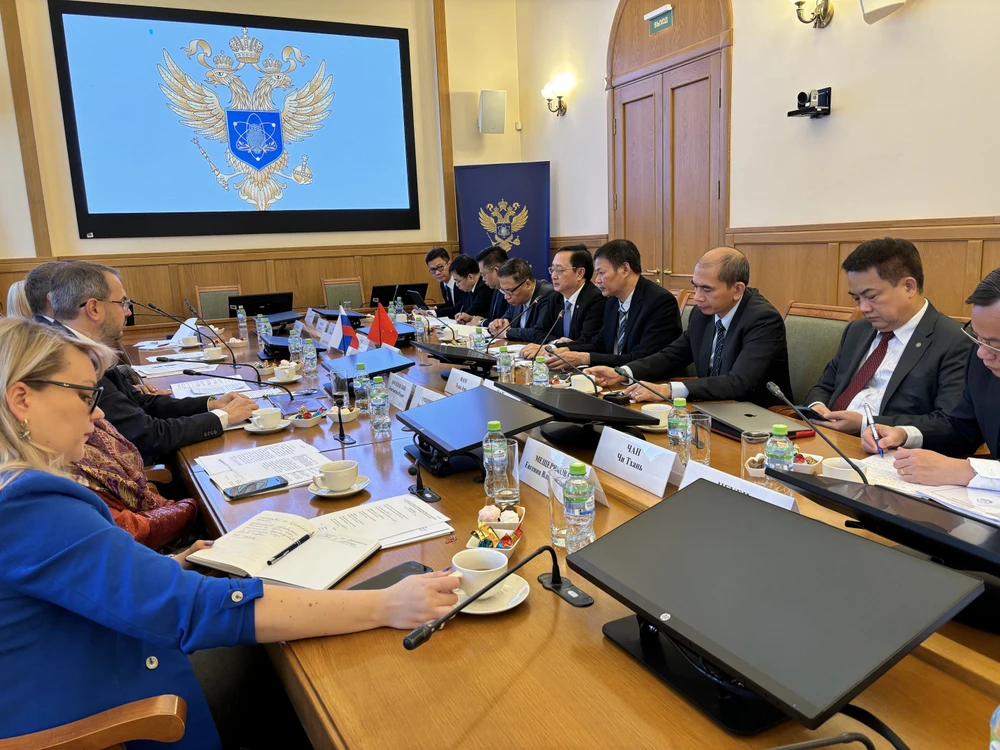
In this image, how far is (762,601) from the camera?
771 millimetres

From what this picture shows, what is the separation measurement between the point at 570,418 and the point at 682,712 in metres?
0.85

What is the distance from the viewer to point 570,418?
1601 mm

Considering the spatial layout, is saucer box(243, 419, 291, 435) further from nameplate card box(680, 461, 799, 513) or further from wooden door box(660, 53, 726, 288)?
wooden door box(660, 53, 726, 288)

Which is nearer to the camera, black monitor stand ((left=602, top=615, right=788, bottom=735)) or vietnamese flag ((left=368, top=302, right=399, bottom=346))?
black monitor stand ((left=602, top=615, right=788, bottom=735))

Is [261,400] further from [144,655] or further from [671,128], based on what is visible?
[671,128]

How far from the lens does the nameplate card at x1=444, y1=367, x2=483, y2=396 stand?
2186 mm

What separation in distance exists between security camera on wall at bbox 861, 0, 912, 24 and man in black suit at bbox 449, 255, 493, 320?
2.95 meters

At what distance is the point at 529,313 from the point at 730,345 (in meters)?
1.91

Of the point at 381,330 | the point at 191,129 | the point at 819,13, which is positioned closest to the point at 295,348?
the point at 381,330

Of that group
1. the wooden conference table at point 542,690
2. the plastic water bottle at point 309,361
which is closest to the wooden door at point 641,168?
the plastic water bottle at point 309,361

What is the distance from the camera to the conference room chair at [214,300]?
246 inches

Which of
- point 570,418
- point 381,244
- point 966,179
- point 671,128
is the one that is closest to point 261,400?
point 570,418

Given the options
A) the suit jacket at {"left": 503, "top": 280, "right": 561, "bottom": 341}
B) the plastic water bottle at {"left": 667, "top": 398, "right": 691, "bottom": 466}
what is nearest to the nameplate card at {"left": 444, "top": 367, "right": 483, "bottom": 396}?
the plastic water bottle at {"left": 667, "top": 398, "right": 691, "bottom": 466}

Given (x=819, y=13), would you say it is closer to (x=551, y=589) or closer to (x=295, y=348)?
(x=295, y=348)
